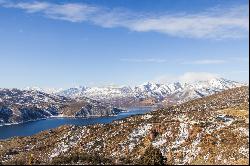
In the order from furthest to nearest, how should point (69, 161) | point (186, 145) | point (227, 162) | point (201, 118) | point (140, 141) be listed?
point (201, 118)
point (140, 141)
point (186, 145)
point (227, 162)
point (69, 161)

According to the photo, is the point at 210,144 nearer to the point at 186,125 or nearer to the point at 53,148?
the point at 186,125

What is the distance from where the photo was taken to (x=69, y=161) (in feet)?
176

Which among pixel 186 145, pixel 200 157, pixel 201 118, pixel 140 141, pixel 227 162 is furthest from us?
pixel 201 118

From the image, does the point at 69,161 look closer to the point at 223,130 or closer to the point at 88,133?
the point at 223,130

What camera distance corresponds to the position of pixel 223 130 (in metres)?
89.0

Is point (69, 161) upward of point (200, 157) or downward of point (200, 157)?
upward

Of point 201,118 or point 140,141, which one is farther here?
point 201,118

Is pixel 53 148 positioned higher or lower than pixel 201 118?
lower

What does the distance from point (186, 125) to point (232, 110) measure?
60.9ft

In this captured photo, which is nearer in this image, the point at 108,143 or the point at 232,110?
the point at 108,143

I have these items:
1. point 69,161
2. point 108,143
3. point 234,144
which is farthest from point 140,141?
point 69,161

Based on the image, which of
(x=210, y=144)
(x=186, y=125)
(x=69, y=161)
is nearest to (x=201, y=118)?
(x=186, y=125)

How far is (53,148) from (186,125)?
33962 mm

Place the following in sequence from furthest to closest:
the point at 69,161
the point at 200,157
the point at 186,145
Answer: the point at 186,145
the point at 200,157
the point at 69,161
